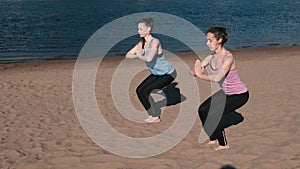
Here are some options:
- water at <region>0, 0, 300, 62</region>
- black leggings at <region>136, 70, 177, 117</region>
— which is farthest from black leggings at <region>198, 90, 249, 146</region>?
water at <region>0, 0, 300, 62</region>

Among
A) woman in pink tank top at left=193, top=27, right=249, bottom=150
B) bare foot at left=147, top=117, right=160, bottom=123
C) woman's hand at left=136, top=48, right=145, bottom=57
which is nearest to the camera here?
woman in pink tank top at left=193, top=27, right=249, bottom=150

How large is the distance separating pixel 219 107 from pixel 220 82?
0.39 metres

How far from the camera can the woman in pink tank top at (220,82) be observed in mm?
5977

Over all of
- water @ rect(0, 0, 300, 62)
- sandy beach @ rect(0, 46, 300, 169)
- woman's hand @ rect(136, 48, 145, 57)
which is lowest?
sandy beach @ rect(0, 46, 300, 169)

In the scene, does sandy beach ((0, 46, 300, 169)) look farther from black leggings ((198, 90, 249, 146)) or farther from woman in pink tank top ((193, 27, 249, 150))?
woman in pink tank top ((193, 27, 249, 150))

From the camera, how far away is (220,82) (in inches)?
249

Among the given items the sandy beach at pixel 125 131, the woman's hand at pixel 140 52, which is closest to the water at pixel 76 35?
the sandy beach at pixel 125 131

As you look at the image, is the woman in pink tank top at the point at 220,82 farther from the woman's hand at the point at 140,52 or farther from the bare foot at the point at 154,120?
the bare foot at the point at 154,120

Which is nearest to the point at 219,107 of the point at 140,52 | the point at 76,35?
the point at 140,52

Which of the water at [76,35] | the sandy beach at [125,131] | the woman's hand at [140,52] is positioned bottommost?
Result: the sandy beach at [125,131]

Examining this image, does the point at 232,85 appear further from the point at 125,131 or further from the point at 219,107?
the point at 125,131

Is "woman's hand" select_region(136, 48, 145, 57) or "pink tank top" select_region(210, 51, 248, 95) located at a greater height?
"woman's hand" select_region(136, 48, 145, 57)

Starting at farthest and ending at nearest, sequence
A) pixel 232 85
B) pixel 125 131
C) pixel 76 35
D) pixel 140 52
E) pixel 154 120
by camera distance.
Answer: pixel 76 35, pixel 154 120, pixel 125 131, pixel 140 52, pixel 232 85

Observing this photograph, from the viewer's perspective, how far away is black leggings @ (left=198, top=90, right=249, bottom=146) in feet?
20.6
